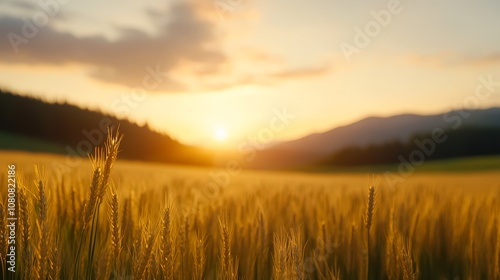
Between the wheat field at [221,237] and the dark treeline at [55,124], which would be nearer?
the wheat field at [221,237]

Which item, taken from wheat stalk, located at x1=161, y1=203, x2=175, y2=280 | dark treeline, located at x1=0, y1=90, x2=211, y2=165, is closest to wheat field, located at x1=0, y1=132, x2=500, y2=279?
wheat stalk, located at x1=161, y1=203, x2=175, y2=280

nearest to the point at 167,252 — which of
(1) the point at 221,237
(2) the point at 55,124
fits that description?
(1) the point at 221,237

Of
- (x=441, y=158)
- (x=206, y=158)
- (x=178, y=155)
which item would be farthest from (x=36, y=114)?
(x=441, y=158)

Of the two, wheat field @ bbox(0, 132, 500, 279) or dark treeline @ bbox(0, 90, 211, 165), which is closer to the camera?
wheat field @ bbox(0, 132, 500, 279)

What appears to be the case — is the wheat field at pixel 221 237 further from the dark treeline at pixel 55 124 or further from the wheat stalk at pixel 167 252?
the dark treeline at pixel 55 124

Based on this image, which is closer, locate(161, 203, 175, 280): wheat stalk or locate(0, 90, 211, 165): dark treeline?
locate(161, 203, 175, 280): wheat stalk

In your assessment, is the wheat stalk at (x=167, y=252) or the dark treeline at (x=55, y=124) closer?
the wheat stalk at (x=167, y=252)

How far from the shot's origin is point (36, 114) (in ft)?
82.7

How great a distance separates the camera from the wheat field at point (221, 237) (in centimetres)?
146

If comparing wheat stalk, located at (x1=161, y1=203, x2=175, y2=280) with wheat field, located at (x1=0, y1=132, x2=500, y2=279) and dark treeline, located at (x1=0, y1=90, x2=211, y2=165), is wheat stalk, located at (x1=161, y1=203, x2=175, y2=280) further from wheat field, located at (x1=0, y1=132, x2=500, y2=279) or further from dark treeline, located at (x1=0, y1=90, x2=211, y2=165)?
dark treeline, located at (x1=0, y1=90, x2=211, y2=165)

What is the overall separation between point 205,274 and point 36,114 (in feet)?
84.9

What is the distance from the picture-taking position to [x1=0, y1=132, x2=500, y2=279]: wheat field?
146cm

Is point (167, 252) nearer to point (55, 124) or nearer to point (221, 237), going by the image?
point (221, 237)

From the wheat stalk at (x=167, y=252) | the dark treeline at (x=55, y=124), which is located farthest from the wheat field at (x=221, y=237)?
the dark treeline at (x=55, y=124)
